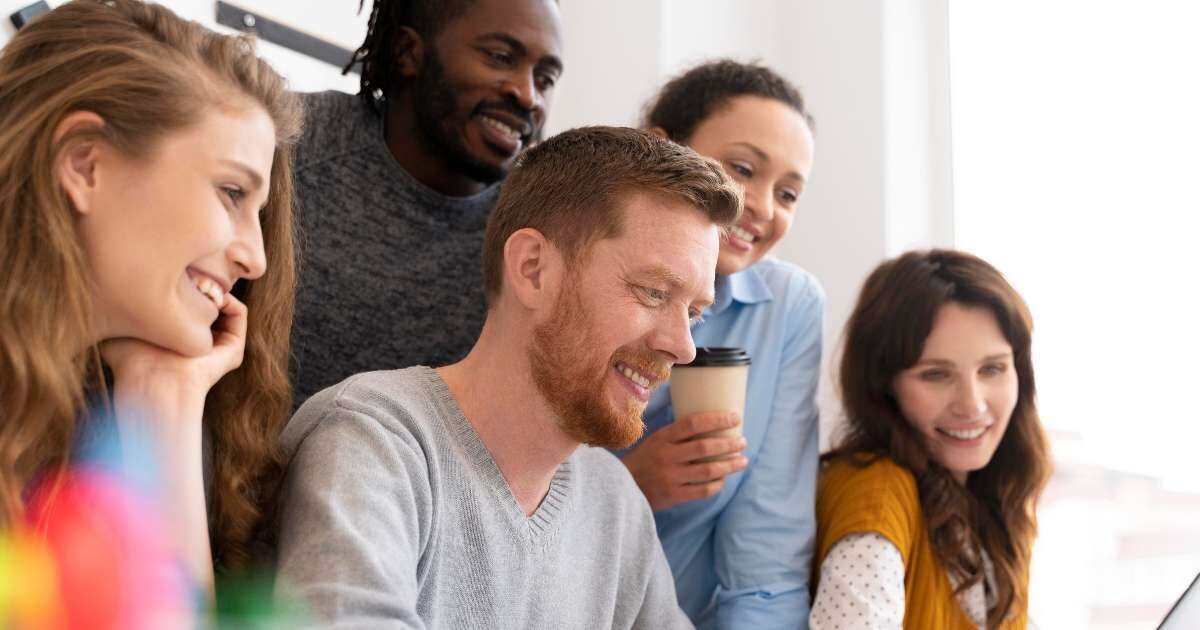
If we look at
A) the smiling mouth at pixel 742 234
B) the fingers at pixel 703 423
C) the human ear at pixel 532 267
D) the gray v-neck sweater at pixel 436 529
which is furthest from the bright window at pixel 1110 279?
the human ear at pixel 532 267

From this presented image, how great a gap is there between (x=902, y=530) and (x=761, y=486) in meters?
0.23

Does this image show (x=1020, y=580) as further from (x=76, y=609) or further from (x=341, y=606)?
(x=76, y=609)

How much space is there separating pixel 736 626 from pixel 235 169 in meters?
1.03

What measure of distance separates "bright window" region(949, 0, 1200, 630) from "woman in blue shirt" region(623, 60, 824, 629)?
972 mm

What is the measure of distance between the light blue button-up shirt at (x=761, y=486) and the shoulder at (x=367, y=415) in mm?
598

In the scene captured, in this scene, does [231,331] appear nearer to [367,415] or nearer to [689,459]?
[367,415]

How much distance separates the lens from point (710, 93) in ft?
5.94

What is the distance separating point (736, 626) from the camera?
5.49 feet

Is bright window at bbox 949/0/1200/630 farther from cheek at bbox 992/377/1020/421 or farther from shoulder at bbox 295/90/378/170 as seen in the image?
shoulder at bbox 295/90/378/170

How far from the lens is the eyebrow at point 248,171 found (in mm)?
1075

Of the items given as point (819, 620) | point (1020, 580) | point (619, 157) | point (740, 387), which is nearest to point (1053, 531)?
point (1020, 580)

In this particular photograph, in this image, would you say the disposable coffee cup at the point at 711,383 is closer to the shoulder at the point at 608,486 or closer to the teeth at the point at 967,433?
the shoulder at the point at 608,486

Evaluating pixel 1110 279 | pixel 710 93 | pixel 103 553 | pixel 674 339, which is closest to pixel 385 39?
pixel 710 93

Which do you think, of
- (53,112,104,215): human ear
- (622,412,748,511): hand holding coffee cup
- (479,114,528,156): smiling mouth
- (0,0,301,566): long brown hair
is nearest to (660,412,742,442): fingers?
(622,412,748,511): hand holding coffee cup
